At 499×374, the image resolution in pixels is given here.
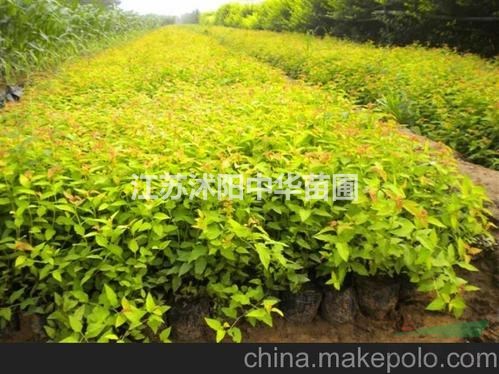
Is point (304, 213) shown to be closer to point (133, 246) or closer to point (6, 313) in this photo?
point (133, 246)

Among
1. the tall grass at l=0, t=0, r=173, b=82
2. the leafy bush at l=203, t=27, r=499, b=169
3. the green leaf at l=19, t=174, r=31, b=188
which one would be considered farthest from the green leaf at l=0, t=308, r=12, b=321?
the tall grass at l=0, t=0, r=173, b=82

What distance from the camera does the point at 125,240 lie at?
2539mm

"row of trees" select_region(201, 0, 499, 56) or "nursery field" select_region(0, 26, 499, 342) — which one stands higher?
"row of trees" select_region(201, 0, 499, 56)

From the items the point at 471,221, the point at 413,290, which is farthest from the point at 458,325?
the point at 471,221

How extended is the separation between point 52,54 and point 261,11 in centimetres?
1697

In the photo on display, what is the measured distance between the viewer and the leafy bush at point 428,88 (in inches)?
181

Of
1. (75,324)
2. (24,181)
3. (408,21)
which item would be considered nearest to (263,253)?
(75,324)

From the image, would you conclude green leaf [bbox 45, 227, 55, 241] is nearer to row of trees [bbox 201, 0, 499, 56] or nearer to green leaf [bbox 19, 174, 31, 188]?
green leaf [bbox 19, 174, 31, 188]

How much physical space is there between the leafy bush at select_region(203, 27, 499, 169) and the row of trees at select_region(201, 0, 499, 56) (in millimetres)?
1253

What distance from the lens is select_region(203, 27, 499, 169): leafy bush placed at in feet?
15.1

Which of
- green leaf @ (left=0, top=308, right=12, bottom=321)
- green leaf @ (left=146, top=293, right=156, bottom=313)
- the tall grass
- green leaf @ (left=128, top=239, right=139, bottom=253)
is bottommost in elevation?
green leaf @ (left=0, top=308, right=12, bottom=321)

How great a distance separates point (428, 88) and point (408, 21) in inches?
234

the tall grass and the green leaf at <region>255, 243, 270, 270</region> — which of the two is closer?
the green leaf at <region>255, 243, 270, 270</region>

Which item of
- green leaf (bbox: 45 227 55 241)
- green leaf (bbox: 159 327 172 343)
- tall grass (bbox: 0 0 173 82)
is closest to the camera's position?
green leaf (bbox: 159 327 172 343)
